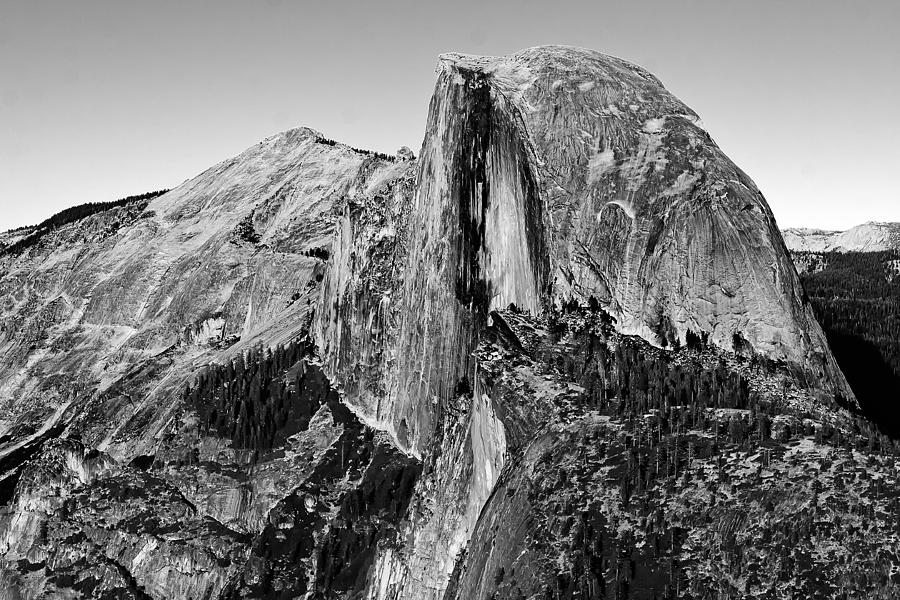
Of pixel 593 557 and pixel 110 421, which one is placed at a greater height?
pixel 110 421

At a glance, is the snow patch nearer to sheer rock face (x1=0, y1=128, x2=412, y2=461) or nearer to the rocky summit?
the rocky summit

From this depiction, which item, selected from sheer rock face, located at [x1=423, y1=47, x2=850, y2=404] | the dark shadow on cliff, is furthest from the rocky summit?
the dark shadow on cliff

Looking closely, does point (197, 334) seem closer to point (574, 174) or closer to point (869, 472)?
point (574, 174)

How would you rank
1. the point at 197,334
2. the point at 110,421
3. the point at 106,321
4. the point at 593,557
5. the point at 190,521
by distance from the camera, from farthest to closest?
the point at 106,321
the point at 197,334
the point at 110,421
the point at 190,521
the point at 593,557

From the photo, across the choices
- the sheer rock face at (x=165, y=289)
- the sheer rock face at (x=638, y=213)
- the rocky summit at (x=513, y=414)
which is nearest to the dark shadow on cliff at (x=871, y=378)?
the sheer rock face at (x=638, y=213)

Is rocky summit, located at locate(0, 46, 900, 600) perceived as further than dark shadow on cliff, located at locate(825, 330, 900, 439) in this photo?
No

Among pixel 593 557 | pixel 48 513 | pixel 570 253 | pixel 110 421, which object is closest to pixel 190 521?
pixel 48 513

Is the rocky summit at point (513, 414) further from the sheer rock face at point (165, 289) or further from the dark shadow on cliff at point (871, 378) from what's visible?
the dark shadow on cliff at point (871, 378)

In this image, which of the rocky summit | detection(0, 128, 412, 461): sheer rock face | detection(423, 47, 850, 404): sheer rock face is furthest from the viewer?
detection(0, 128, 412, 461): sheer rock face

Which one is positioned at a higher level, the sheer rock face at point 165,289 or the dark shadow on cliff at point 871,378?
Answer: the sheer rock face at point 165,289
